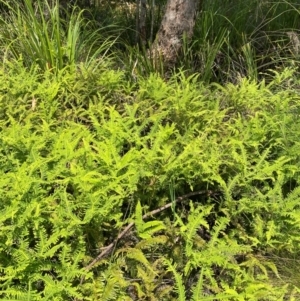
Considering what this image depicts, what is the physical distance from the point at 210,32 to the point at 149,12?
1.71ft

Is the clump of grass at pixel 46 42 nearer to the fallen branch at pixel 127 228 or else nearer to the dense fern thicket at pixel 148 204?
the dense fern thicket at pixel 148 204

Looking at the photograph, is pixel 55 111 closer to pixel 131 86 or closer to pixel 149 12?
pixel 131 86

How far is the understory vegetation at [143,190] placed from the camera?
1578mm

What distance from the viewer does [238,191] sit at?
194 cm

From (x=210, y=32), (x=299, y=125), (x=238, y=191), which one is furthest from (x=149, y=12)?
(x=238, y=191)

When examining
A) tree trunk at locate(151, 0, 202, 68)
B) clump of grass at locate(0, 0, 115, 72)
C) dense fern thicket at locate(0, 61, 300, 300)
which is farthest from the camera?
tree trunk at locate(151, 0, 202, 68)

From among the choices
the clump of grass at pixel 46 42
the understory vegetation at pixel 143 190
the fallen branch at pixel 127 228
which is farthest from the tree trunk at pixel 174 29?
the fallen branch at pixel 127 228

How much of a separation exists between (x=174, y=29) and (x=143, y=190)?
1.43m

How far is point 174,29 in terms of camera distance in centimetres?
295

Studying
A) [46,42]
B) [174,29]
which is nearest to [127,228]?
[46,42]

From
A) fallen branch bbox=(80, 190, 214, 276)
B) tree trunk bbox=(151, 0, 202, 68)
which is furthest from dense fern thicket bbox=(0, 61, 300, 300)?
tree trunk bbox=(151, 0, 202, 68)

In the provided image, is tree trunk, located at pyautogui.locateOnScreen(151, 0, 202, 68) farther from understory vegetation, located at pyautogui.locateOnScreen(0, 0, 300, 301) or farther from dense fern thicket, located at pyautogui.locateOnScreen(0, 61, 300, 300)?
dense fern thicket, located at pyautogui.locateOnScreen(0, 61, 300, 300)

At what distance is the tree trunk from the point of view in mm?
2885

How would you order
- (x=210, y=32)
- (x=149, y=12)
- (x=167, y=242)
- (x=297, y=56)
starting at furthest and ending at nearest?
(x=149, y=12)
(x=210, y=32)
(x=297, y=56)
(x=167, y=242)
